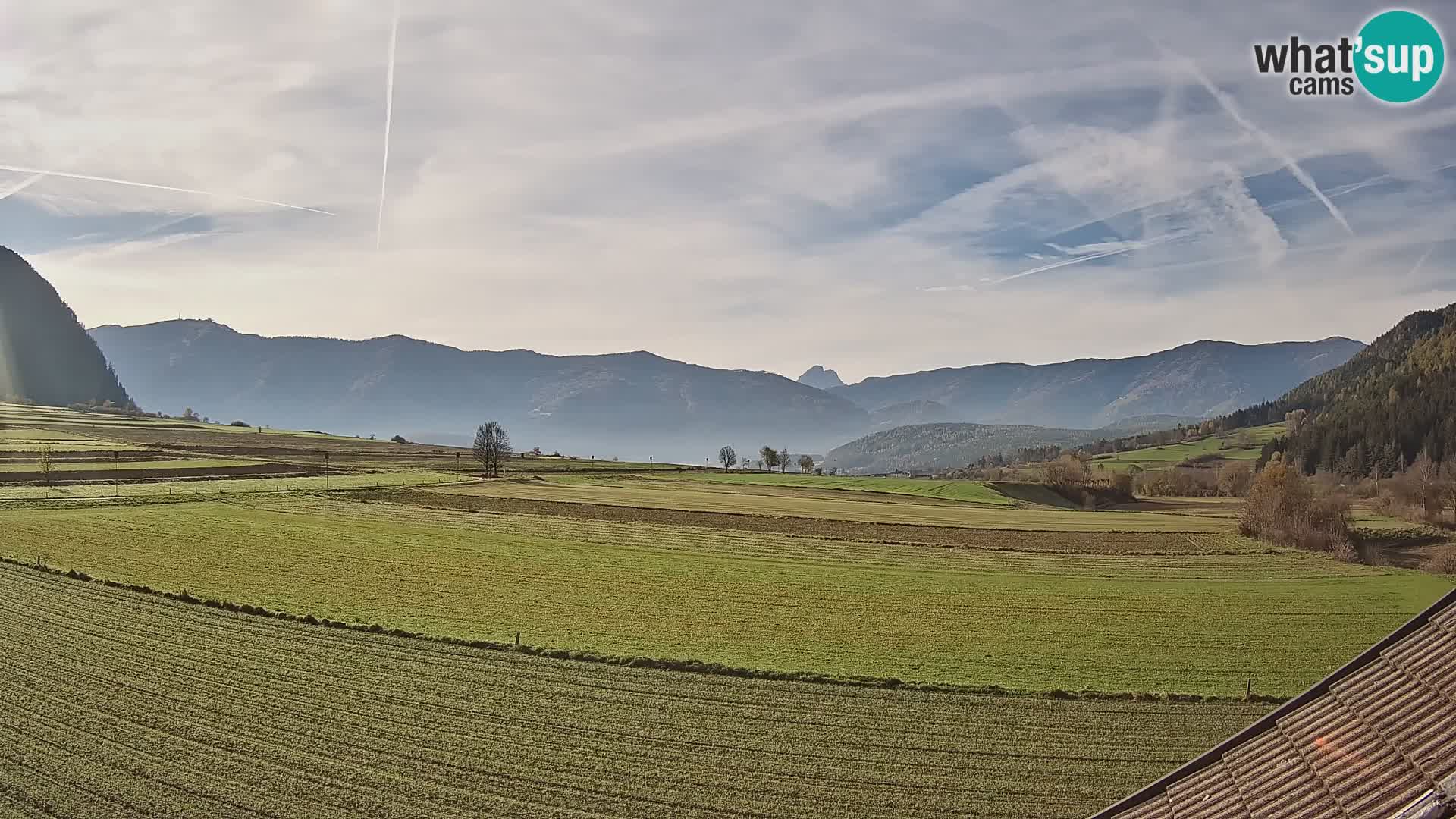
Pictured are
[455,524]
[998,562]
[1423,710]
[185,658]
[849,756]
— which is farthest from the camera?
[455,524]

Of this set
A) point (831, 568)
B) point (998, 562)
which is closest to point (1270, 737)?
point (831, 568)

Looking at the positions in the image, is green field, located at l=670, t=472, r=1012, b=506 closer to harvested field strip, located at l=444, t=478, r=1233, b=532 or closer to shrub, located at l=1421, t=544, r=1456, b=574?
harvested field strip, located at l=444, t=478, r=1233, b=532

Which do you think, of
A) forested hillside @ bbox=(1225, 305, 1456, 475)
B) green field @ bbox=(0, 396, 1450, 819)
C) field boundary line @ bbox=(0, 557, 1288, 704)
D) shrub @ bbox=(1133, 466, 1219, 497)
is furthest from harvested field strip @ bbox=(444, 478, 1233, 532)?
forested hillside @ bbox=(1225, 305, 1456, 475)

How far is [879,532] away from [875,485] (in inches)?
2411

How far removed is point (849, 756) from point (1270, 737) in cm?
1097

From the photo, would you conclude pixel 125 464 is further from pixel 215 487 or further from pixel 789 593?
pixel 789 593

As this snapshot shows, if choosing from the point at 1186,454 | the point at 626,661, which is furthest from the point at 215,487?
the point at 1186,454

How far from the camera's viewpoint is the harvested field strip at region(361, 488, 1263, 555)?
189 feet

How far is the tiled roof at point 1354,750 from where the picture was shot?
6.43 metres

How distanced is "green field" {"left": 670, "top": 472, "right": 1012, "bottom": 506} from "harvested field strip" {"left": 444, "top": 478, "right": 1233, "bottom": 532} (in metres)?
5.91

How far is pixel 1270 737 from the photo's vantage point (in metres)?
8.04

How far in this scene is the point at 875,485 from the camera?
123 m

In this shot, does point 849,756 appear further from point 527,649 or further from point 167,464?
point 167,464

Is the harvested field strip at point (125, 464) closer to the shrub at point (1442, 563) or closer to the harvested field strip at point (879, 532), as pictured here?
the harvested field strip at point (879, 532)
